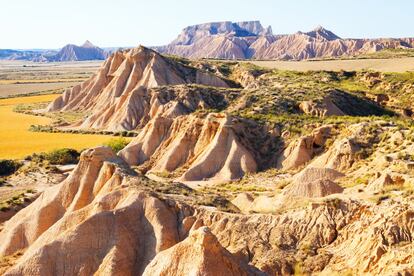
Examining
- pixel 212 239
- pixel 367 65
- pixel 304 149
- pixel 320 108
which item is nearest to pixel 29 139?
pixel 320 108

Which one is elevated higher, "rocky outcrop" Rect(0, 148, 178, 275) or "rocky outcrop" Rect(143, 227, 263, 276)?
"rocky outcrop" Rect(143, 227, 263, 276)

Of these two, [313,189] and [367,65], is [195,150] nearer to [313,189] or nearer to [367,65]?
[313,189]

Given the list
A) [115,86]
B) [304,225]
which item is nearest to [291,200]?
[304,225]

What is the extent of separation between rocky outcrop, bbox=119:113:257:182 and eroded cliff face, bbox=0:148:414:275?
18339 mm

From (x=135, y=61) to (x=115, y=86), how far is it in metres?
5.57

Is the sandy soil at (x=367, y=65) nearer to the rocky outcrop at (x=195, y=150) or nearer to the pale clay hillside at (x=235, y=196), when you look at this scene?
the pale clay hillside at (x=235, y=196)

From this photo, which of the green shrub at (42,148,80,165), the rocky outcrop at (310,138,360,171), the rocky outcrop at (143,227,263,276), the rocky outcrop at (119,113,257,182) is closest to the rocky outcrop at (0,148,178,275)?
the rocky outcrop at (143,227,263,276)

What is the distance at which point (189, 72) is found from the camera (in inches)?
3834

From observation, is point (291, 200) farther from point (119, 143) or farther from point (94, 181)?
point (119, 143)

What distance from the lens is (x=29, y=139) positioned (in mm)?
76875

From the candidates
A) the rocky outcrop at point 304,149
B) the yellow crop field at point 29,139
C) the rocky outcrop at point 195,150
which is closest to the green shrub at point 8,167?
the yellow crop field at point 29,139

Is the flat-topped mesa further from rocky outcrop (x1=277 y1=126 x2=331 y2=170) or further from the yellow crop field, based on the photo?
rocky outcrop (x1=277 y1=126 x2=331 y2=170)

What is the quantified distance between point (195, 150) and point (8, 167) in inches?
759

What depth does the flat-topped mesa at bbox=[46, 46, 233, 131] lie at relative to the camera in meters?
78.4
